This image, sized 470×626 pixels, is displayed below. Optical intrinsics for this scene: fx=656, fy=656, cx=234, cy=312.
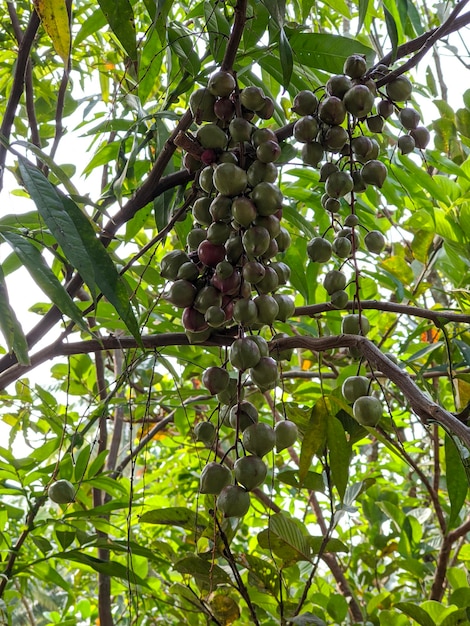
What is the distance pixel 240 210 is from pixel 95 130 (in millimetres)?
378

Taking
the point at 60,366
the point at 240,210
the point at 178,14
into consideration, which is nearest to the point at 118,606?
the point at 60,366

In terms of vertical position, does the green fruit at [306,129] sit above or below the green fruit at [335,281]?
above

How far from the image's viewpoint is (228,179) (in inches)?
19.0

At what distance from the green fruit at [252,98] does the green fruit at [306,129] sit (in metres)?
0.04

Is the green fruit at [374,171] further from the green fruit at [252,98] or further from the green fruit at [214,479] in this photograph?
the green fruit at [214,479]

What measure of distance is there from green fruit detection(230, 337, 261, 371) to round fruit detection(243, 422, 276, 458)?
0.05m

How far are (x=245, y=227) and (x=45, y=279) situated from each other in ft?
0.50

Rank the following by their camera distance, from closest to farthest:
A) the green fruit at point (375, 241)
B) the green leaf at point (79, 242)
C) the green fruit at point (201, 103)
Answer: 1. the green leaf at point (79, 242)
2. the green fruit at point (201, 103)
3. the green fruit at point (375, 241)

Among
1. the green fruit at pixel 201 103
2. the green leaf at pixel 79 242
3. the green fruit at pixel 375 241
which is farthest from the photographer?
the green fruit at pixel 375 241

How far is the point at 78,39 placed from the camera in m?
0.86

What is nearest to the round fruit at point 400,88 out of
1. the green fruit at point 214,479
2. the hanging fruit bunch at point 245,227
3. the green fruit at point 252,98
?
the hanging fruit bunch at point 245,227

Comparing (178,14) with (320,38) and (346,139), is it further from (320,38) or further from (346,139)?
(346,139)

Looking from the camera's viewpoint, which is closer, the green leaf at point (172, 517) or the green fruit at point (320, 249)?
the green fruit at point (320, 249)

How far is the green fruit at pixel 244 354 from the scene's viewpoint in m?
0.49
